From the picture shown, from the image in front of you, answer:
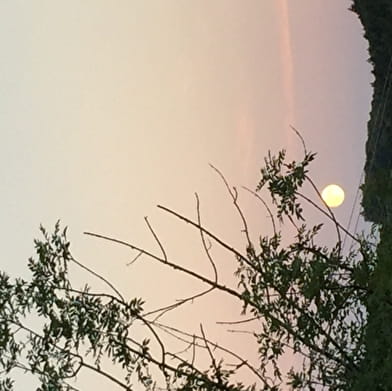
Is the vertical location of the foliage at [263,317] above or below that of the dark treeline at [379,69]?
below

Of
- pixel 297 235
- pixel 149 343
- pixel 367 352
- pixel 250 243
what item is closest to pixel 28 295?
pixel 149 343

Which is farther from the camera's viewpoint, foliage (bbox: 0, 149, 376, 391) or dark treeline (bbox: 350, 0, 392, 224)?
dark treeline (bbox: 350, 0, 392, 224)

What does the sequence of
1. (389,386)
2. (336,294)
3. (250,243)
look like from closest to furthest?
(389,386)
(336,294)
(250,243)

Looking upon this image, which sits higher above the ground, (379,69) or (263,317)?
(379,69)

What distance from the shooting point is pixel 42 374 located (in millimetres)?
1924

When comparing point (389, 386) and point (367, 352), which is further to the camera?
point (367, 352)

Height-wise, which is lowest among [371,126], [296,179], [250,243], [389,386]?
[389,386]

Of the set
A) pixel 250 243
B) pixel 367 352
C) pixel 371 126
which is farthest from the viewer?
pixel 371 126

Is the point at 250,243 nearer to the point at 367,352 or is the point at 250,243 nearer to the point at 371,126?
the point at 367,352

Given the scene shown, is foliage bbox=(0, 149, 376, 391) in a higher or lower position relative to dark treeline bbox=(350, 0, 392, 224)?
lower

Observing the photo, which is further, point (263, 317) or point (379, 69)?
point (379, 69)

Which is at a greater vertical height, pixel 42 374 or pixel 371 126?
pixel 371 126

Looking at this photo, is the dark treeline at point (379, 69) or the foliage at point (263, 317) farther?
the dark treeline at point (379, 69)

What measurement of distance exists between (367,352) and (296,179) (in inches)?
19.3
